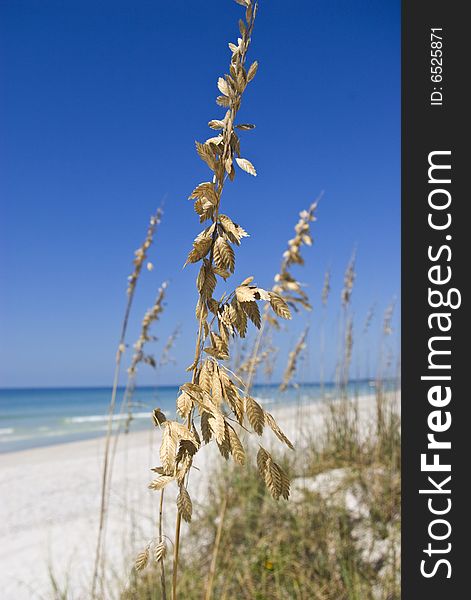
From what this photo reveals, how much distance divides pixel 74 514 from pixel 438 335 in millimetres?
4349

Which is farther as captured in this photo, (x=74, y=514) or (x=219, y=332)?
(x=74, y=514)

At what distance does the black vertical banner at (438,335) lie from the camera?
1.94 meters

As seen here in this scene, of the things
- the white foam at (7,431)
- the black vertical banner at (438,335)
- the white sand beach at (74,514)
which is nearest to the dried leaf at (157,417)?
the white sand beach at (74,514)

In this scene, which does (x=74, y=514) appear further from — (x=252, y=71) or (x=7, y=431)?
(x=7, y=431)

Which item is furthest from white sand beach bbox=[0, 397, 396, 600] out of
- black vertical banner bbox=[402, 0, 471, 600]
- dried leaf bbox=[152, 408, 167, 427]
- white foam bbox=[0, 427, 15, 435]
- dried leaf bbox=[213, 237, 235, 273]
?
white foam bbox=[0, 427, 15, 435]

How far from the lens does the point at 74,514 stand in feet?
17.3

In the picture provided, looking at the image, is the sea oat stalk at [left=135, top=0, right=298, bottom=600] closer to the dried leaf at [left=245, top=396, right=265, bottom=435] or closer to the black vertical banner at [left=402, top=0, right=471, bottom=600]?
Answer: the dried leaf at [left=245, top=396, right=265, bottom=435]

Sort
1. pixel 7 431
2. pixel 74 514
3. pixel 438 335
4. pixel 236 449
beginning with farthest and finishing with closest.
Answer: pixel 7 431 → pixel 74 514 → pixel 438 335 → pixel 236 449

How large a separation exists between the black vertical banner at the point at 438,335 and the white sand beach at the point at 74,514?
869 mm

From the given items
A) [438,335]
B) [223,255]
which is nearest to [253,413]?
[223,255]

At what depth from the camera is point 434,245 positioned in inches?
78.5

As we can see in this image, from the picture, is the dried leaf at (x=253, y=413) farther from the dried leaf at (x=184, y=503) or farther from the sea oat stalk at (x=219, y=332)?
the dried leaf at (x=184, y=503)

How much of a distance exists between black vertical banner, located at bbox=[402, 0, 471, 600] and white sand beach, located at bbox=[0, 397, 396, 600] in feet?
2.85

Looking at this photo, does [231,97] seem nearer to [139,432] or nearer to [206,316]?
[206,316]
